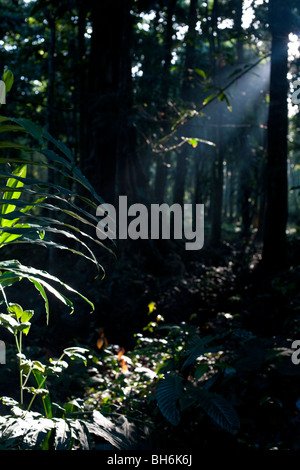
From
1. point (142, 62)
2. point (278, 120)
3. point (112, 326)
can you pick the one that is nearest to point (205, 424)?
point (112, 326)

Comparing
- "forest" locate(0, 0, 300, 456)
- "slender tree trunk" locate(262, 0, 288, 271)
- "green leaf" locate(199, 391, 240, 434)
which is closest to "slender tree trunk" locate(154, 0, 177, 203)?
"forest" locate(0, 0, 300, 456)

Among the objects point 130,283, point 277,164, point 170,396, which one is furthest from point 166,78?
point 170,396

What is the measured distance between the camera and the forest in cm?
170

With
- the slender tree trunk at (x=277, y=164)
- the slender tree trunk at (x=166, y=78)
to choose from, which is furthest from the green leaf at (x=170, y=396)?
the slender tree trunk at (x=277, y=164)

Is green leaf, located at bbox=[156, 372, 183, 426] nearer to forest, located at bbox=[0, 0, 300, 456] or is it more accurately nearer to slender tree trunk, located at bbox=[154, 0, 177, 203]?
forest, located at bbox=[0, 0, 300, 456]

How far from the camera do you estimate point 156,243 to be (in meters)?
9.01

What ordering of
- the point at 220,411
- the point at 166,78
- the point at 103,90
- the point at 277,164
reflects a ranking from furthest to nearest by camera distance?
the point at 166,78 < the point at 103,90 < the point at 277,164 < the point at 220,411

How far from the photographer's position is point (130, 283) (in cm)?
725

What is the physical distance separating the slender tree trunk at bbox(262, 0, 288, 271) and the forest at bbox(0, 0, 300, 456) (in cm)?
2

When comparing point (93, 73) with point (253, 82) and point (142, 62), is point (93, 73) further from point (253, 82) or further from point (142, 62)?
point (253, 82)

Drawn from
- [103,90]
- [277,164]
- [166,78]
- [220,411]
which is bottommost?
[220,411]

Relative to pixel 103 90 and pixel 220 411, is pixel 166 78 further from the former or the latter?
pixel 220 411

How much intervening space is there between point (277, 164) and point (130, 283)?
134 inches

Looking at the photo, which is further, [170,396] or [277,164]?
[277,164]
